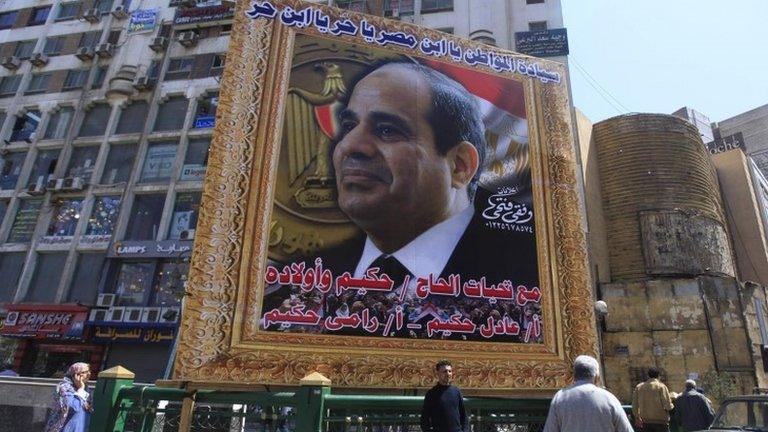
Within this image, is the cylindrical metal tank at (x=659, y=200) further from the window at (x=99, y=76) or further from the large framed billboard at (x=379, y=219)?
the window at (x=99, y=76)

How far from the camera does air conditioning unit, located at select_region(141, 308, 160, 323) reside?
17750 mm

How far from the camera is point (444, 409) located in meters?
3.92

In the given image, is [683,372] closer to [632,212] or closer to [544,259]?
[632,212]

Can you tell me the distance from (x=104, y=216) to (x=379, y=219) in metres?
18.0

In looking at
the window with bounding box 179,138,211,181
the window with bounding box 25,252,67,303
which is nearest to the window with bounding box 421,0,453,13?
the window with bounding box 179,138,211,181

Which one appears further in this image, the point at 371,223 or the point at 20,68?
the point at 20,68

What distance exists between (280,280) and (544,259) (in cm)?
436

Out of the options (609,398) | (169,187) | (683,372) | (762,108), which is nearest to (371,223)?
(609,398)

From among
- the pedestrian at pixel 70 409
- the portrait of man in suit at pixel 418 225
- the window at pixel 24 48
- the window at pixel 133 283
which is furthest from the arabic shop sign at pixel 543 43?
the window at pixel 24 48

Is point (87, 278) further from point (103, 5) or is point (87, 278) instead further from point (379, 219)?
point (379, 219)

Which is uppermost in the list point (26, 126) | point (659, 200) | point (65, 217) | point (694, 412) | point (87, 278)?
point (26, 126)

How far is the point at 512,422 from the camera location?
496cm

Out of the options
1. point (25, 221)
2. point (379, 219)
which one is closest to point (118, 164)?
point (25, 221)

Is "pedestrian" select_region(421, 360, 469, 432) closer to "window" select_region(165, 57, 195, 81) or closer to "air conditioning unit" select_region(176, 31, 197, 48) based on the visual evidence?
"window" select_region(165, 57, 195, 81)
